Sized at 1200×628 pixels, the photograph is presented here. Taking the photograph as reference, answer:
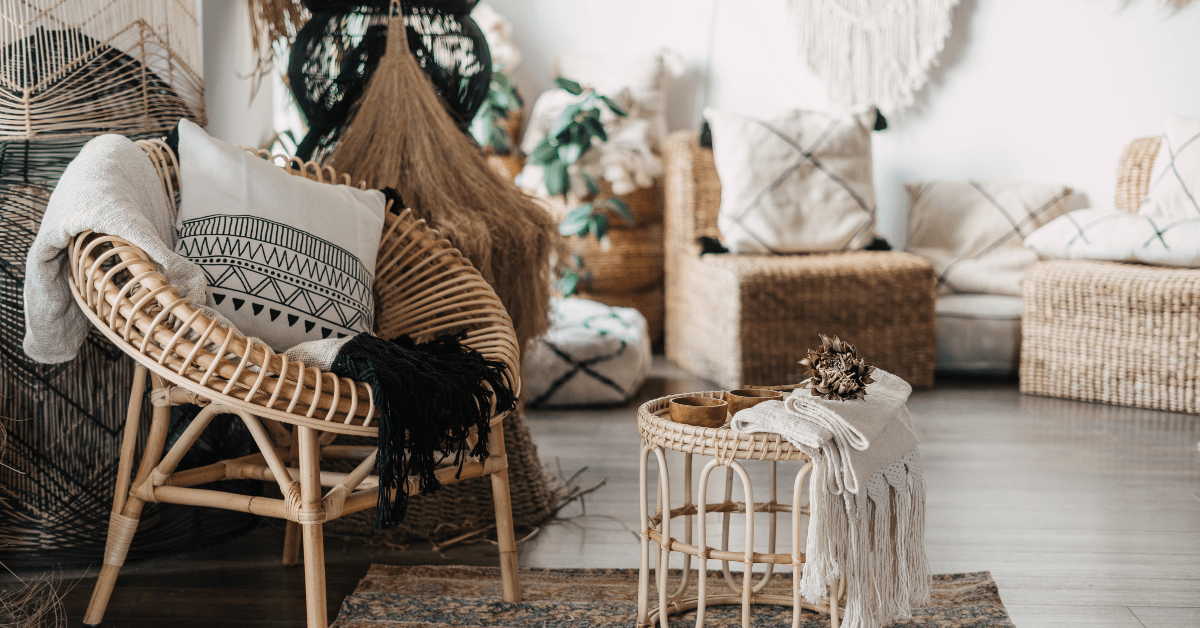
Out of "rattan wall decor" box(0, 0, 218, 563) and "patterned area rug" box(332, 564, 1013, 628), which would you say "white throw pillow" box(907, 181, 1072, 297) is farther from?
"rattan wall decor" box(0, 0, 218, 563)

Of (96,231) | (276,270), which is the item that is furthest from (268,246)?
(96,231)

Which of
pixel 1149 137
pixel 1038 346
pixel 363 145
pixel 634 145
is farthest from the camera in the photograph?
pixel 634 145

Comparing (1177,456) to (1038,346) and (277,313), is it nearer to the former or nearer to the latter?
(1038,346)

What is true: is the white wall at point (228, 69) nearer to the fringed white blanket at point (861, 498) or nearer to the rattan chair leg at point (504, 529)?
the rattan chair leg at point (504, 529)

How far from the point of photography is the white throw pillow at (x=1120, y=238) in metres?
2.72

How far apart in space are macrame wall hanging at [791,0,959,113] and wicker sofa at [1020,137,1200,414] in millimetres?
935

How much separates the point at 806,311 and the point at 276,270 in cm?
182

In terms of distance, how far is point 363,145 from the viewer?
190 centimetres

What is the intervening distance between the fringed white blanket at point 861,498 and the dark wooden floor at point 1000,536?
0.93 feet

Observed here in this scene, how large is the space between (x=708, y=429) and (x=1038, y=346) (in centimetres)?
206

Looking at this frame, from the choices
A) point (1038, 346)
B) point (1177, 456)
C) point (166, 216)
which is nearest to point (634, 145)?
point (1038, 346)

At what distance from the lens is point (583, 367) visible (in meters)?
2.83

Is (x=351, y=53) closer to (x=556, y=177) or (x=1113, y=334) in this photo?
(x=556, y=177)

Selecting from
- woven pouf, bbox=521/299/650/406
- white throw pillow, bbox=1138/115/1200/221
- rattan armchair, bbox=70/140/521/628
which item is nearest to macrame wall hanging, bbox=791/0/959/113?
white throw pillow, bbox=1138/115/1200/221
